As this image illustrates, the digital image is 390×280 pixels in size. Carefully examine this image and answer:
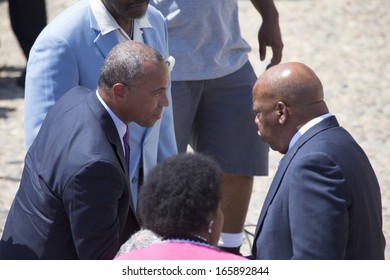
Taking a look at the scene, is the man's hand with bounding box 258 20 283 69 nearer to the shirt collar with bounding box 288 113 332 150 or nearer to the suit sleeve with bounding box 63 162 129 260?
the shirt collar with bounding box 288 113 332 150

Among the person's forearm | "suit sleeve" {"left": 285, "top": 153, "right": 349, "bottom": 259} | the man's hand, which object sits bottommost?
the man's hand

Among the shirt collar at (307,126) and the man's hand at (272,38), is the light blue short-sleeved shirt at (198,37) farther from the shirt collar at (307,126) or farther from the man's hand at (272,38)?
the shirt collar at (307,126)

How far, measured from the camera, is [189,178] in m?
2.96

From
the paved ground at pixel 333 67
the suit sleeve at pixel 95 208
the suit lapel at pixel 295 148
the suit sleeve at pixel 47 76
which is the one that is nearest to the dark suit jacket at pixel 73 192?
the suit sleeve at pixel 95 208

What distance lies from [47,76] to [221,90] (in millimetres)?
1335

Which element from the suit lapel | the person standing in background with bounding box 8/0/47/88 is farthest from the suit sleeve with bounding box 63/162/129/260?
the person standing in background with bounding box 8/0/47/88

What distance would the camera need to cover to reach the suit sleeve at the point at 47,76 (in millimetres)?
4211

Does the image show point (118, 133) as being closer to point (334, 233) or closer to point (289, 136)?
point (289, 136)

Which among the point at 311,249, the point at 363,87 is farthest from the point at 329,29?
the point at 311,249

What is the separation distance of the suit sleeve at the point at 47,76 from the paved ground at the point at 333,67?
2173mm

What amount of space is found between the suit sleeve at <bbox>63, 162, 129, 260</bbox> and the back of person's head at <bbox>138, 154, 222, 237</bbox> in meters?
0.43

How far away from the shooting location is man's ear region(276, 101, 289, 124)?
354cm

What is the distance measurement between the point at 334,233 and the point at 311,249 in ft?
0.33

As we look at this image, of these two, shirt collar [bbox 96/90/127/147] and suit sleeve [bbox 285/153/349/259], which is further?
shirt collar [bbox 96/90/127/147]
